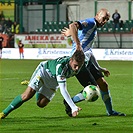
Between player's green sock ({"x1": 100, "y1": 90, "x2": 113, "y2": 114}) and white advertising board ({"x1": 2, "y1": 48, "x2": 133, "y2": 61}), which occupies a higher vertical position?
player's green sock ({"x1": 100, "y1": 90, "x2": 113, "y2": 114})

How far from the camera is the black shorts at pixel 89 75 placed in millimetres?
11445

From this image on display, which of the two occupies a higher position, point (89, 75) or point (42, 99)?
point (89, 75)

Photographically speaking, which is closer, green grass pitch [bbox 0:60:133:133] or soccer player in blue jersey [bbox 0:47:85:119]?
green grass pitch [bbox 0:60:133:133]

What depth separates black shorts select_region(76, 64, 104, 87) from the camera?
11445mm

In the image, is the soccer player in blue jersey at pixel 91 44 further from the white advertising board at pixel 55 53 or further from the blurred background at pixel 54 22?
the blurred background at pixel 54 22

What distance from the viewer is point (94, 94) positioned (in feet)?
33.6

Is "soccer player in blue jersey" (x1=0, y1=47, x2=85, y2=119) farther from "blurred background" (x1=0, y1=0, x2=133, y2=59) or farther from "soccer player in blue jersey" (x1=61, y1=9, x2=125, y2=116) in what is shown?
"blurred background" (x1=0, y1=0, x2=133, y2=59)

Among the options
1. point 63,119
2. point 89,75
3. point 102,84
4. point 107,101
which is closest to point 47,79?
point 63,119

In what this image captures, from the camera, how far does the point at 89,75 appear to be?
451 inches

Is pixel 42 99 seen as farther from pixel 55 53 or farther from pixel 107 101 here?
pixel 55 53

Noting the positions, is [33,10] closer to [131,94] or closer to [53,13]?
[53,13]

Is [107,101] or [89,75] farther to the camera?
[107,101]

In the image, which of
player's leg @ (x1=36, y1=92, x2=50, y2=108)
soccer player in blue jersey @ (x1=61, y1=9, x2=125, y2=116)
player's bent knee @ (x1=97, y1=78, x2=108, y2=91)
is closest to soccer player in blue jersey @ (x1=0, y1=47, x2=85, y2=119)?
player's leg @ (x1=36, y1=92, x2=50, y2=108)

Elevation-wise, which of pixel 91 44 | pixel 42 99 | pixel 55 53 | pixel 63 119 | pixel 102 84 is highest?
pixel 91 44
